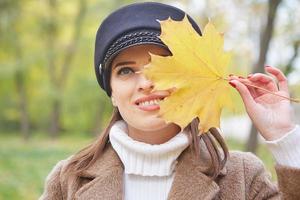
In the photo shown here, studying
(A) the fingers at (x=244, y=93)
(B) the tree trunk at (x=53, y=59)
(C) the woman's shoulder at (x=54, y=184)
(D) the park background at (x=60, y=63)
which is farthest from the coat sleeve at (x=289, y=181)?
(B) the tree trunk at (x=53, y=59)

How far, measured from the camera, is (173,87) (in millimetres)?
1230

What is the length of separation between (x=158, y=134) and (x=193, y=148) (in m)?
0.13

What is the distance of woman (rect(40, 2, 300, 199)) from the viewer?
1508 mm

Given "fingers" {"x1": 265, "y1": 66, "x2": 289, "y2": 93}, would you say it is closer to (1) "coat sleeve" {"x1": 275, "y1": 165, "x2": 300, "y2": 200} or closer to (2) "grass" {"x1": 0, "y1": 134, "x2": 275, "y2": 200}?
(1) "coat sleeve" {"x1": 275, "y1": 165, "x2": 300, "y2": 200}

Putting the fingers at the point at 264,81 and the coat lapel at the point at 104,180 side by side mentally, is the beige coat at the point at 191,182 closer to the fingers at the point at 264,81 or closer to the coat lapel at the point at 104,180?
the coat lapel at the point at 104,180

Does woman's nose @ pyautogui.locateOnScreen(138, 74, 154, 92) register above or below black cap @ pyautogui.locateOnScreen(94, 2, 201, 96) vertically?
below

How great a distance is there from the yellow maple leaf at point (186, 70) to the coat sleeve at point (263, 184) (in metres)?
0.38

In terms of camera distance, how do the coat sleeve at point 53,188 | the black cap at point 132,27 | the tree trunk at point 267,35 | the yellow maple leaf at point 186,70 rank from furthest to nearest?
the tree trunk at point 267,35
the coat sleeve at point 53,188
the black cap at point 132,27
the yellow maple leaf at point 186,70

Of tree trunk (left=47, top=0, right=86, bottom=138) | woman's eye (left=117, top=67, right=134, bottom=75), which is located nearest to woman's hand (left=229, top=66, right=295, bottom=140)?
woman's eye (left=117, top=67, right=134, bottom=75)

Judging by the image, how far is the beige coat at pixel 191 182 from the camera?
1.68 m

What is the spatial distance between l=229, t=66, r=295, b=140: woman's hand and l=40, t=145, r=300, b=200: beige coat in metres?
0.24

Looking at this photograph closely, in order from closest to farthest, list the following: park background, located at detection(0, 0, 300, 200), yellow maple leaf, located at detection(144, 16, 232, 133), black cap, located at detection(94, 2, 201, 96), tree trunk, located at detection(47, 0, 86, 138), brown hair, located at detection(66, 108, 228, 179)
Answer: yellow maple leaf, located at detection(144, 16, 232, 133) → black cap, located at detection(94, 2, 201, 96) → brown hair, located at detection(66, 108, 228, 179) → park background, located at detection(0, 0, 300, 200) → tree trunk, located at detection(47, 0, 86, 138)

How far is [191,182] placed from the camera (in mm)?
1706

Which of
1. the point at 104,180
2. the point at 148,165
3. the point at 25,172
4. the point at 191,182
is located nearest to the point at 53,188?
the point at 104,180
